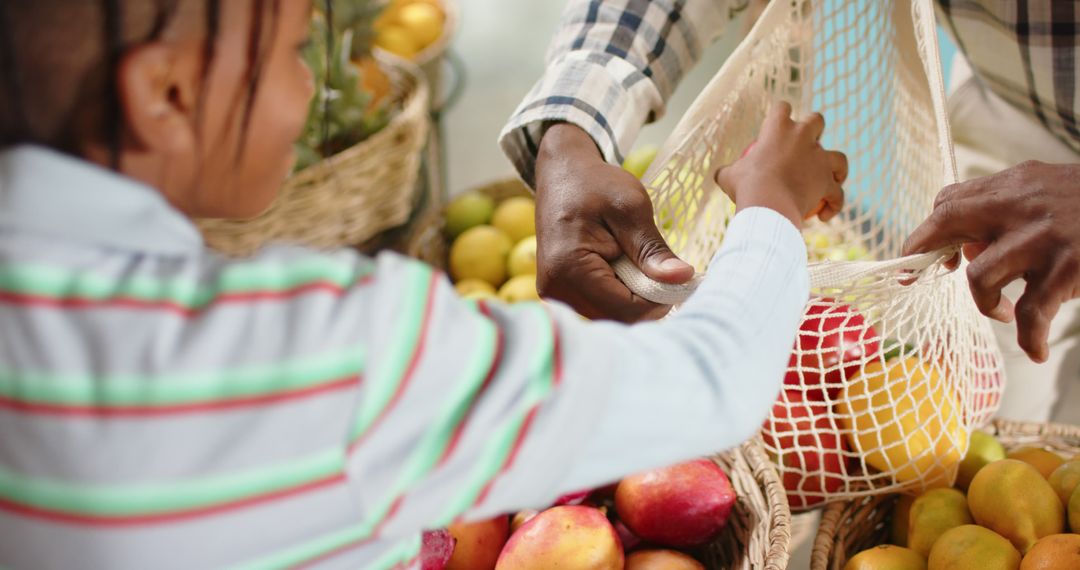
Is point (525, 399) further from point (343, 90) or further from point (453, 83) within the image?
point (453, 83)

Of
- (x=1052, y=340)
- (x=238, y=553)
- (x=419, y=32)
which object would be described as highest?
(x=238, y=553)

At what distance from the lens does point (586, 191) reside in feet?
2.43

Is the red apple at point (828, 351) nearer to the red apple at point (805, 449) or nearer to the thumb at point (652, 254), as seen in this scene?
the red apple at point (805, 449)

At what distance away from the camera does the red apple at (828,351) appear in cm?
77

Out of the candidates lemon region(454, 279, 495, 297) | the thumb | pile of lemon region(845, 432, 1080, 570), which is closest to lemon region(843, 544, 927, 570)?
pile of lemon region(845, 432, 1080, 570)

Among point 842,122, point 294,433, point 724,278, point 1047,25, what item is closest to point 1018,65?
point 1047,25

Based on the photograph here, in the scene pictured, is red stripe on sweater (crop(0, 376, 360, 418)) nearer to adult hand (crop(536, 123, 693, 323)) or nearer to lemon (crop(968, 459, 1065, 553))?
adult hand (crop(536, 123, 693, 323))

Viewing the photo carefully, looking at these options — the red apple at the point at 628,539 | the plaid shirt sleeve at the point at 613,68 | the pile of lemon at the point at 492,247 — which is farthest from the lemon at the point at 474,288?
the red apple at the point at 628,539

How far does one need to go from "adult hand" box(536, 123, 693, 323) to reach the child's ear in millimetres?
346

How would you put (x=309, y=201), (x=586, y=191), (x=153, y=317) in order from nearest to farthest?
(x=153, y=317) < (x=586, y=191) < (x=309, y=201)

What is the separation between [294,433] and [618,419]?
0.15 m

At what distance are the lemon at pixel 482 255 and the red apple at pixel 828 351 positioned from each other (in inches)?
23.5

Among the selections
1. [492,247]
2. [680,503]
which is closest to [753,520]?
[680,503]

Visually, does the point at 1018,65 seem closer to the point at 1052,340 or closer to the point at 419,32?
the point at 1052,340
